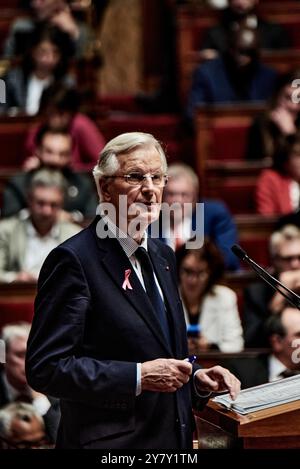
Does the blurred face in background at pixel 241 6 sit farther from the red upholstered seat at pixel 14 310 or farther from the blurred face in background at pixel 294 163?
the red upholstered seat at pixel 14 310

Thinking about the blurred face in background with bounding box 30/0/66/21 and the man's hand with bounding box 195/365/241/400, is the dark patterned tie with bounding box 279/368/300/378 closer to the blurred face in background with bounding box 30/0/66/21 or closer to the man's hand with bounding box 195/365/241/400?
the man's hand with bounding box 195/365/241/400

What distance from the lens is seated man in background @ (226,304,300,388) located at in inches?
78.8

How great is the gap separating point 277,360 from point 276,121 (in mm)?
1233

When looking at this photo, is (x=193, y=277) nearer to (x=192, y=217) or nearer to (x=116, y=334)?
(x=192, y=217)

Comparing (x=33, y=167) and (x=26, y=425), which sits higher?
(x=33, y=167)

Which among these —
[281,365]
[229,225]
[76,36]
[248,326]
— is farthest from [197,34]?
[281,365]

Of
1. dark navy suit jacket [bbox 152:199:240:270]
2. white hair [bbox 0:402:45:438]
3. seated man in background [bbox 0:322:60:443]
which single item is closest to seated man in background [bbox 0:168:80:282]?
dark navy suit jacket [bbox 152:199:240:270]

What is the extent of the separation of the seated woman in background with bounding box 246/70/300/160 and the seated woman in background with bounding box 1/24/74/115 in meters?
0.64

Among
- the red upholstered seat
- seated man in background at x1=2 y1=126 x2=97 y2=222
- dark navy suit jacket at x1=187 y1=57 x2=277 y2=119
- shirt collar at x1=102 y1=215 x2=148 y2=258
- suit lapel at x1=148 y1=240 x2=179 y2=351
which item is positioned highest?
dark navy suit jacket at x1=187 y1=57 x2=277 y2=119

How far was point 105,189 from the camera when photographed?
3.81 feet

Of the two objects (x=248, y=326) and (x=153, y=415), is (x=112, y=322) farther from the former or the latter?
(x=248, y=326)

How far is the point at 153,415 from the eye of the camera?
113 cm

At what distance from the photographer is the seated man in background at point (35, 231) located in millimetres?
2580

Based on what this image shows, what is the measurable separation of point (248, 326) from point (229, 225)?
39 centimetres
